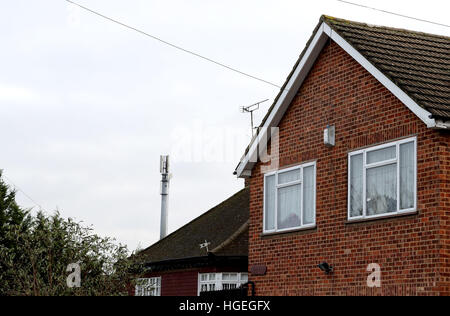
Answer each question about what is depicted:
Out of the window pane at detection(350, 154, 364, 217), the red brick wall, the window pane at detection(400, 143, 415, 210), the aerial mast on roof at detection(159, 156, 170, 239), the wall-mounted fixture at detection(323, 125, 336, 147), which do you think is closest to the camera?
the red brick wall

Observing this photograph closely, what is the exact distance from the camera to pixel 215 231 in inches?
1293

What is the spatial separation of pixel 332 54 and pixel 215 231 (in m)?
13.8

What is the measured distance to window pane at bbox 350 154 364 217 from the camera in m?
18.8

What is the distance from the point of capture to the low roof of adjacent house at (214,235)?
102 feet

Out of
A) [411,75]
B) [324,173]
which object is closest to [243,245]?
[324,173]

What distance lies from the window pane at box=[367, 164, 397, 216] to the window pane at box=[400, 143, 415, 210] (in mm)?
192

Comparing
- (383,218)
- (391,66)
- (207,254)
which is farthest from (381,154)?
(207,254)

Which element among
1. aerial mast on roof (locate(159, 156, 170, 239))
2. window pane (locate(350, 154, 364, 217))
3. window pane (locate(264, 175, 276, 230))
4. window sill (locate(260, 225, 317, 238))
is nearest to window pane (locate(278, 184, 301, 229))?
window sill (locate(260, 225, 317, 238))

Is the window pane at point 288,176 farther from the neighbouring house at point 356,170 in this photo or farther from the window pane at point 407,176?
the window pane at point 407,176

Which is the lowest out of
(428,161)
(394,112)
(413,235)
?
(413,235)

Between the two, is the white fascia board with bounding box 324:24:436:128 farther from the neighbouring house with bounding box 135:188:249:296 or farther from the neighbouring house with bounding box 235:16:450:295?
the neighbouring house with bounding box 135:188:249:296

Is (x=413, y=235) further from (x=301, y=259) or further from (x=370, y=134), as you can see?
(x=301, y=259)

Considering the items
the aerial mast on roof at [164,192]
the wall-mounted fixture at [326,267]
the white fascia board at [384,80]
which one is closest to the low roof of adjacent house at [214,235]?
the aerial mast on roof at [164,192]

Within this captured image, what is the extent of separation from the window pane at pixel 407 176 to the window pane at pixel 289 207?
364cm
